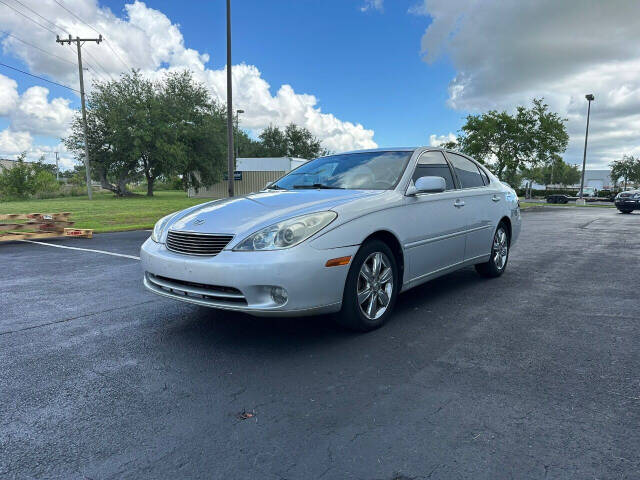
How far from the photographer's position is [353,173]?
4605 mm

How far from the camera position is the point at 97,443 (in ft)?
7.20

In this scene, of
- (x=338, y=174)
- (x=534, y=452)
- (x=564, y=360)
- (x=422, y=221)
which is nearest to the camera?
(x=534, y=452)

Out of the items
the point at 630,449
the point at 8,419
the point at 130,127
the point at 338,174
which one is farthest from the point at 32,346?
the point at 130,127

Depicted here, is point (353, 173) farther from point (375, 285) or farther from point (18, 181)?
point (18, 181)

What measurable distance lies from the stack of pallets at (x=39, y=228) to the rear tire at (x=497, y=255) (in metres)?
8.98

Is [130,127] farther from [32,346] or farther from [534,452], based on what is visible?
[534,452]

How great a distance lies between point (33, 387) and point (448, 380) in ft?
8.60

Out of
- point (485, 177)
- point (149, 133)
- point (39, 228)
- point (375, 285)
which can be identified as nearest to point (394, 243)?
point (375, 285)

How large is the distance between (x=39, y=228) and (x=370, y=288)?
31.9ft

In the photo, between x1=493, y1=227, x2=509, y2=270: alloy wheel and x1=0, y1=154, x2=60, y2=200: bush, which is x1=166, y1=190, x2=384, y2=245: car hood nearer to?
x1=493, y1=227, x2=509, y2=270: alloy wheel

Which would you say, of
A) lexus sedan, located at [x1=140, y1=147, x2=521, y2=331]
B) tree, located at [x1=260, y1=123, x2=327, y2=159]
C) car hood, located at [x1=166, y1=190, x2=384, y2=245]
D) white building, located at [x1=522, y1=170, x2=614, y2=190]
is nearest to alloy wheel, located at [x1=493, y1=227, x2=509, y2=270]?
lexus sedan, located at [x1=140, y1=147, x2=521, y2=331]

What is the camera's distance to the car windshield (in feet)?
14.3

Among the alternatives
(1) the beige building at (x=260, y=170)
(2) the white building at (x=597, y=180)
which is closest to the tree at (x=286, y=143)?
(1) the beige building at (x=260, y=170)

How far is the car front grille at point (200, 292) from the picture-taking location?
3234 millimetres
